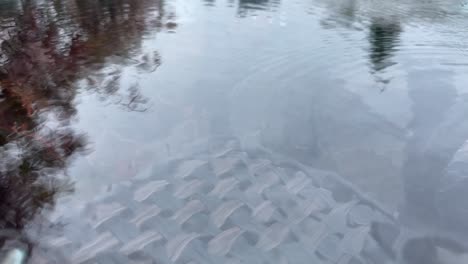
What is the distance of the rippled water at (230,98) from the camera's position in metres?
2.83

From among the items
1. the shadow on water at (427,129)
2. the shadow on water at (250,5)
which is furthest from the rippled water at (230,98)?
the shadow on water at (250,5)

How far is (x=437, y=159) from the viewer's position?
9.97 ft

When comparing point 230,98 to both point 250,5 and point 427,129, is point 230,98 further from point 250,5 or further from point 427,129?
point 250,5

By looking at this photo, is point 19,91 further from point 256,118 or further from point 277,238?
point 277,238

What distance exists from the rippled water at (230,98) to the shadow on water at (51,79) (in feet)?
0.04

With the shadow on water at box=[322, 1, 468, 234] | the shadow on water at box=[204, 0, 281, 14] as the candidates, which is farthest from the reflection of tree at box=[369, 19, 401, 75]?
the shadow on water at box=[204, 0, 281, 14]

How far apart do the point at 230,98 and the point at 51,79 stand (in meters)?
1.63

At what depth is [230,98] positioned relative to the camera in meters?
3.81

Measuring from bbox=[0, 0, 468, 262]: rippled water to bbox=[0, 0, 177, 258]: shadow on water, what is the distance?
1cm

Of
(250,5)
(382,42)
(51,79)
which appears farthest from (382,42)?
(51,79)

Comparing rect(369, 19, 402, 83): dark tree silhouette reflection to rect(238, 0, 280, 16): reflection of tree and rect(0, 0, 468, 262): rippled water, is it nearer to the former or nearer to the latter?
rect(0, 0, 468, 262): rippled water

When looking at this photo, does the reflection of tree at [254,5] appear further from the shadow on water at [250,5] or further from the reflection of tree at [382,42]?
the reflection of tree at [382,42]

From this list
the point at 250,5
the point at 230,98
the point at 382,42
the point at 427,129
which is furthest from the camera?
the point at 250,5

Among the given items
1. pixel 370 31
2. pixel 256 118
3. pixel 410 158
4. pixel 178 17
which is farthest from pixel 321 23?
pixel 410 158
